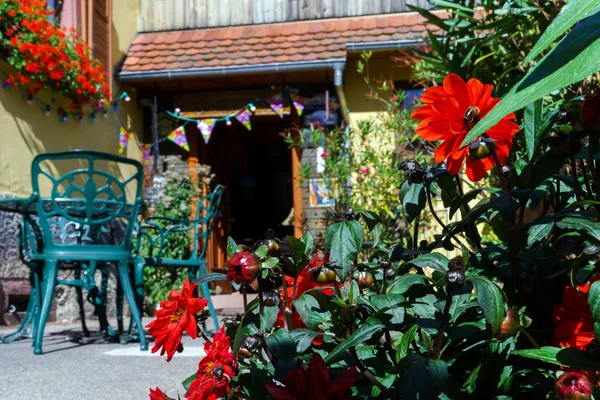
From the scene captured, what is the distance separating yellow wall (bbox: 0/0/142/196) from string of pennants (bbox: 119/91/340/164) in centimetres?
37

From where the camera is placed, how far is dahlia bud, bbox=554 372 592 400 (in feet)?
2.36

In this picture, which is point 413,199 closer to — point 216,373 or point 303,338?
point 303,338

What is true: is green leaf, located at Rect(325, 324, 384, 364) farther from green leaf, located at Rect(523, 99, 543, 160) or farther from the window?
the window

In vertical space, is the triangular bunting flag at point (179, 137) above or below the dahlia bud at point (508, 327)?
above

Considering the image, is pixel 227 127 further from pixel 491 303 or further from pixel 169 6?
pixel 491 303

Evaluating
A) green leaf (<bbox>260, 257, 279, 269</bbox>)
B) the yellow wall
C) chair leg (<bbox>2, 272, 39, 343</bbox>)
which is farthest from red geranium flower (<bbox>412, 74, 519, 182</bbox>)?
the yellow wall

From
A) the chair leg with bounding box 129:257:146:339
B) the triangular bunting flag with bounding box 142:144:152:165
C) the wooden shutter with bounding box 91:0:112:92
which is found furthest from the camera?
the triangular bunting flag with bounding box 142:144:152:165

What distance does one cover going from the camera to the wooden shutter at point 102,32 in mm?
6562

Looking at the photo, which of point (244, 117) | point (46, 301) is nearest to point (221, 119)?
point (244, 117)

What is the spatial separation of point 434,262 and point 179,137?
6.84 metres

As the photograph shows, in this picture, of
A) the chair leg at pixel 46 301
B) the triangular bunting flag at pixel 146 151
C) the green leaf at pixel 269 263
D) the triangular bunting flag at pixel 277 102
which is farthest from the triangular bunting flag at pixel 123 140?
the green leaf at pixel 269 263

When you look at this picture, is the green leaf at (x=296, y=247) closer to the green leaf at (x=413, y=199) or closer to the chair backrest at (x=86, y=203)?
the green leaf at (x=413, y=199)

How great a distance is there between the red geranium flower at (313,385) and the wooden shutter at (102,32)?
6158mm

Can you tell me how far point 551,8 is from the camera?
2.20 m
